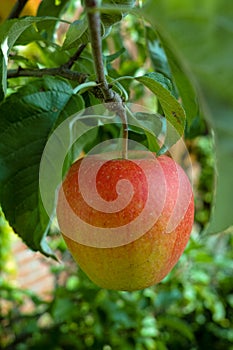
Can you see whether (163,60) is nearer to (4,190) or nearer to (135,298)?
(4,190)

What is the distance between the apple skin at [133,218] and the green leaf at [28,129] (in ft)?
0.19

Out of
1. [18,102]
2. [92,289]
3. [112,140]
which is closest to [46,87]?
[18,102]

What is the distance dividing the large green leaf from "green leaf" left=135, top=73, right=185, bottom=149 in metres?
0.27

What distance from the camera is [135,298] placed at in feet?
5.21

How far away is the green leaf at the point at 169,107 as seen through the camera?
0.54m

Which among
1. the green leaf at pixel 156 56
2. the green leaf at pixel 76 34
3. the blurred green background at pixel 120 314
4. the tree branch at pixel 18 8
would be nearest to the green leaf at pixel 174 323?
the blurred green background at pixel 120 314

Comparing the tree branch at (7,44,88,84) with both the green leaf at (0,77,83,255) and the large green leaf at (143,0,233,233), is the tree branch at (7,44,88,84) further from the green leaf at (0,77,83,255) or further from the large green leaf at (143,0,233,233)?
the large green leaf at (143,0,233,233)

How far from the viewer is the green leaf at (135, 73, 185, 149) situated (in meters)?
0.54

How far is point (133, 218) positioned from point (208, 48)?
0.29 m

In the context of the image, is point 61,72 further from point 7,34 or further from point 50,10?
point 50,10

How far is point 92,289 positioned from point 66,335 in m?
0.16

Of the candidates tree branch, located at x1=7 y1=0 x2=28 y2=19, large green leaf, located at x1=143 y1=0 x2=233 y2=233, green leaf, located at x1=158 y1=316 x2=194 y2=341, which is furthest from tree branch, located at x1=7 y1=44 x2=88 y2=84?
green leaf, located at x1=158 y1=316 x2=194 y2=341

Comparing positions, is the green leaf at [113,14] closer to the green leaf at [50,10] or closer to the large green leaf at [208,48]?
the green leaf at [50,10]

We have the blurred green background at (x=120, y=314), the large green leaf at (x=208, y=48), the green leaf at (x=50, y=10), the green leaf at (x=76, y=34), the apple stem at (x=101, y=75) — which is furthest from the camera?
the blurred green background at (x=120, y=314)
